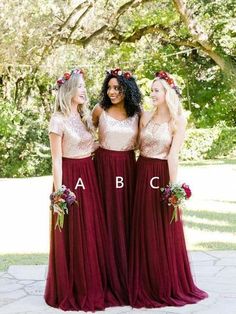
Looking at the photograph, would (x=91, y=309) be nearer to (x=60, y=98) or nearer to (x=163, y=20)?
(x=60, y=98)

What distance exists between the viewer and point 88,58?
72.3ft

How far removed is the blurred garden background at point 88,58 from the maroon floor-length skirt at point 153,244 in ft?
20.4

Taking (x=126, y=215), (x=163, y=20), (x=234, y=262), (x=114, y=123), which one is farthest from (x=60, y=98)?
(x=163, y=20)

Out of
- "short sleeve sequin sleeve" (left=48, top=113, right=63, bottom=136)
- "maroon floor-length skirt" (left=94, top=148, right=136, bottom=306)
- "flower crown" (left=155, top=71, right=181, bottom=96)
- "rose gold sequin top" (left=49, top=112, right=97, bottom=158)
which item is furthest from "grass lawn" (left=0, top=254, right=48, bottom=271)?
"flower crown" (left=155, top=71, right=181, bottom=96)

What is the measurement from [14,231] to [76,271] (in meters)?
4.13

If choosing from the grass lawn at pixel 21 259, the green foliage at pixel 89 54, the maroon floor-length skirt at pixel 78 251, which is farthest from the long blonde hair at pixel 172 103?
the green foliage at pixel 89 54

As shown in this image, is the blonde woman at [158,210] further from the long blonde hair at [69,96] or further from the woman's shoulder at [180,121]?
the long blonde hair at [69,96]

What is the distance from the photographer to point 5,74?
66.1ft

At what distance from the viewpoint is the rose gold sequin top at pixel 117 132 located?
200 inches

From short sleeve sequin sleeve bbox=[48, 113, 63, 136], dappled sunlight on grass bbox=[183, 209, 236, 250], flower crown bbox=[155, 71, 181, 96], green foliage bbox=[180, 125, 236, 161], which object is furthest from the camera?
green foliage bbox=[180, 125, 236, 161]

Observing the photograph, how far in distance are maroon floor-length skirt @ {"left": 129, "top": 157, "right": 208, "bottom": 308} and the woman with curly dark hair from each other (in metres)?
0.09

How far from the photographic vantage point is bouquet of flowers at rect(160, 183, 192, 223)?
490 centimetres

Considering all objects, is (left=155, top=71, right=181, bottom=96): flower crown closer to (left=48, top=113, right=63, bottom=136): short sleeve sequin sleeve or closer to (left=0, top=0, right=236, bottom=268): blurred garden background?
(left=48, top=113, right=63, bottom=136): short sleeve sequin sleeve

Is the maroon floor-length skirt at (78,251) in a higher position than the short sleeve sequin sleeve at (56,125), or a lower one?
lower
